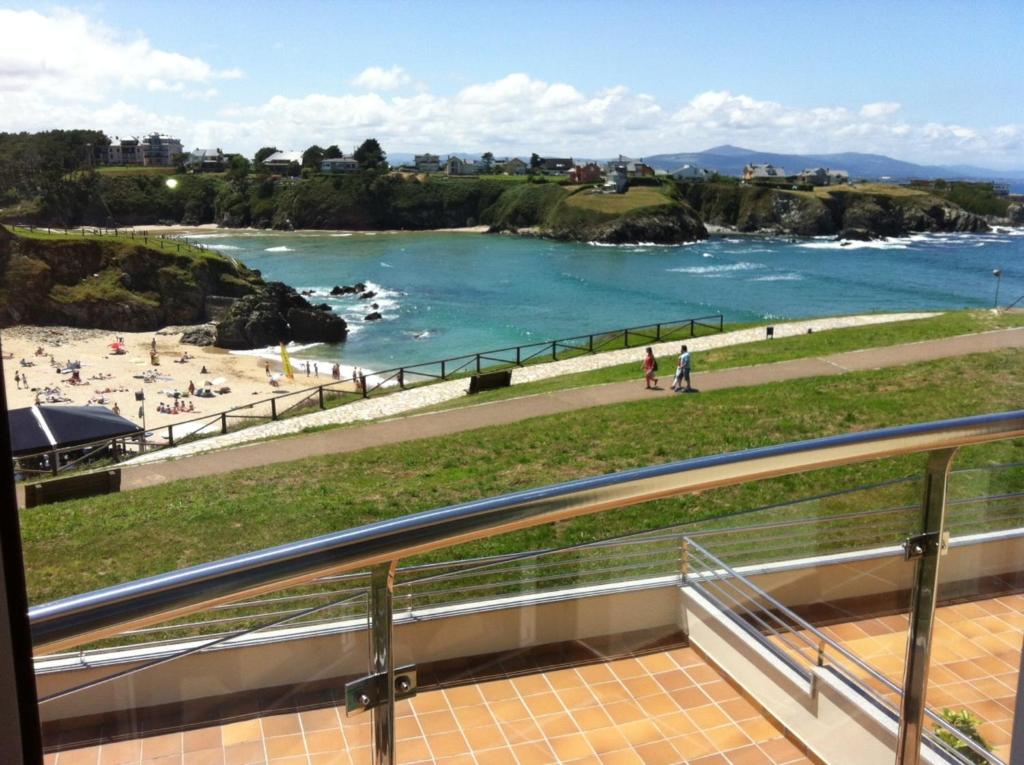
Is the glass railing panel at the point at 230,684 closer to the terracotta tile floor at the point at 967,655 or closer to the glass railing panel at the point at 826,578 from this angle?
the glass railing panel at the point at 826,578

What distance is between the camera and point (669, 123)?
2594 cm

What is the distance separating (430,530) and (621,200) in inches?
988

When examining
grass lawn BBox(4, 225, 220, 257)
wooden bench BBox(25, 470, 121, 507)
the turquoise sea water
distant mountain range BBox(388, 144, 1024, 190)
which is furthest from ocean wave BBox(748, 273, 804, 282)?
wooden bench BBox(25, 470, 121, 507)

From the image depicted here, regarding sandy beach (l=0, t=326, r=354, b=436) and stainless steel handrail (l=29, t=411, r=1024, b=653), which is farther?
sandy beach (l=0, t=326, r=354, b=436)

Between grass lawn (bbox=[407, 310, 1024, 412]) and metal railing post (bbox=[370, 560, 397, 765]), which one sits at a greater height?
metal railing post (bbox=[370, 560, 397, 765])

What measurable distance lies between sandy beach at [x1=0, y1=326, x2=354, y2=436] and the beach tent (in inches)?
18.0

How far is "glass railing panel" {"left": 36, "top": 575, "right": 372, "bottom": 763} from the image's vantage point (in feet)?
1.96

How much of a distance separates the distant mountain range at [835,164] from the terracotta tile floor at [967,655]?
26418 millimetres

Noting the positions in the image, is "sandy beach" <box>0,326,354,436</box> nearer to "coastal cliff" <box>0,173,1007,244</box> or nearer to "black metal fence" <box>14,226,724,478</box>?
"black metal fence" <box>14,226,724,478</box>

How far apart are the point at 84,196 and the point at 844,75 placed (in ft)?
74.3

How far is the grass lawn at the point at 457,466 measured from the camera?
7750 millimetres

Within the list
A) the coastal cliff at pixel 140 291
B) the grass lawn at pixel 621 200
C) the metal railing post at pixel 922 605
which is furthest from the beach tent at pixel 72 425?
the grass lawn at pixel 621 200

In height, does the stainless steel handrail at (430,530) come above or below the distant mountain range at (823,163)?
below

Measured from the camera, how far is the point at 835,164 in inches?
1289
